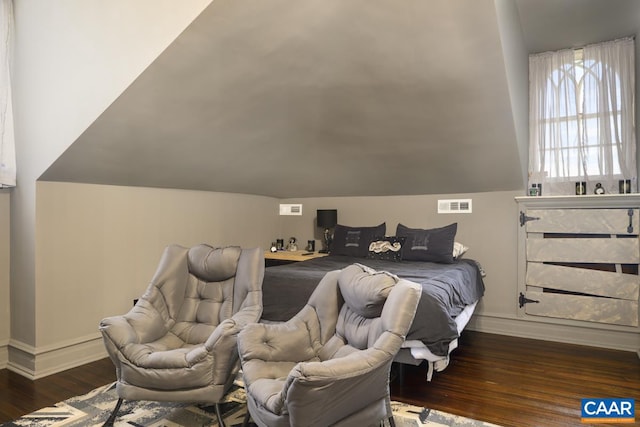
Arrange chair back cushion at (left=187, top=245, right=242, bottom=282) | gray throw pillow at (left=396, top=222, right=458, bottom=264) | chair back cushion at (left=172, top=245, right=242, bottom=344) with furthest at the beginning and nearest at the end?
gray throw pillow at (left=396, top=222, right=458, bottom=264), chair back cushion at (left=187, top=245, right=242, bottom=282), chair back cushion at (left=172, top=245, right=242, bottom=344)

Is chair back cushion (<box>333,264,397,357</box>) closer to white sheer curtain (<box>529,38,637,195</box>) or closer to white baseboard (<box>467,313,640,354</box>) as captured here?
white baseboard (<box>467,313,640,354</box>)

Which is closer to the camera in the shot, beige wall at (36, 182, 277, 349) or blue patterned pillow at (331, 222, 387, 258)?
beige wall at (36, 182, 277, 349)

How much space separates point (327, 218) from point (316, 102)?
7.12ft

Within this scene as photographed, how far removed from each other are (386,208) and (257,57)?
2.84 meters

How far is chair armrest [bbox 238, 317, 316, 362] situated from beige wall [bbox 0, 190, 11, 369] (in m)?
2.29

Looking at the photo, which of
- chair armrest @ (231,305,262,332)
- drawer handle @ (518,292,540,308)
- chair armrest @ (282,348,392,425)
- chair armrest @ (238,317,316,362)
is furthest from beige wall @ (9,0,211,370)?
drawer handle @ (518,292,540,308)

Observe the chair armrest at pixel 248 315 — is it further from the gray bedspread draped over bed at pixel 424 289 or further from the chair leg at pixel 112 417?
the chair leg at pixel 112 417

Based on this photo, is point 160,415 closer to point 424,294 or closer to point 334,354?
point 334,354

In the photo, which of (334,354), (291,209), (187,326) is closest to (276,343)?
(334,354)

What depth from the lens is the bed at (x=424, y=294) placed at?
8.52 ft

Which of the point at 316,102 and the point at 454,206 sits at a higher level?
the point at 316,102

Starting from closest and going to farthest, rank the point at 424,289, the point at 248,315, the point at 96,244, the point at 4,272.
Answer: the point at 248,315 → the point at 424,289 → the point at 4,272 → the point at 96,244

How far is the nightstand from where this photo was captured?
4832 millimetres

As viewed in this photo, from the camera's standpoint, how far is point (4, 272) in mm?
3229
